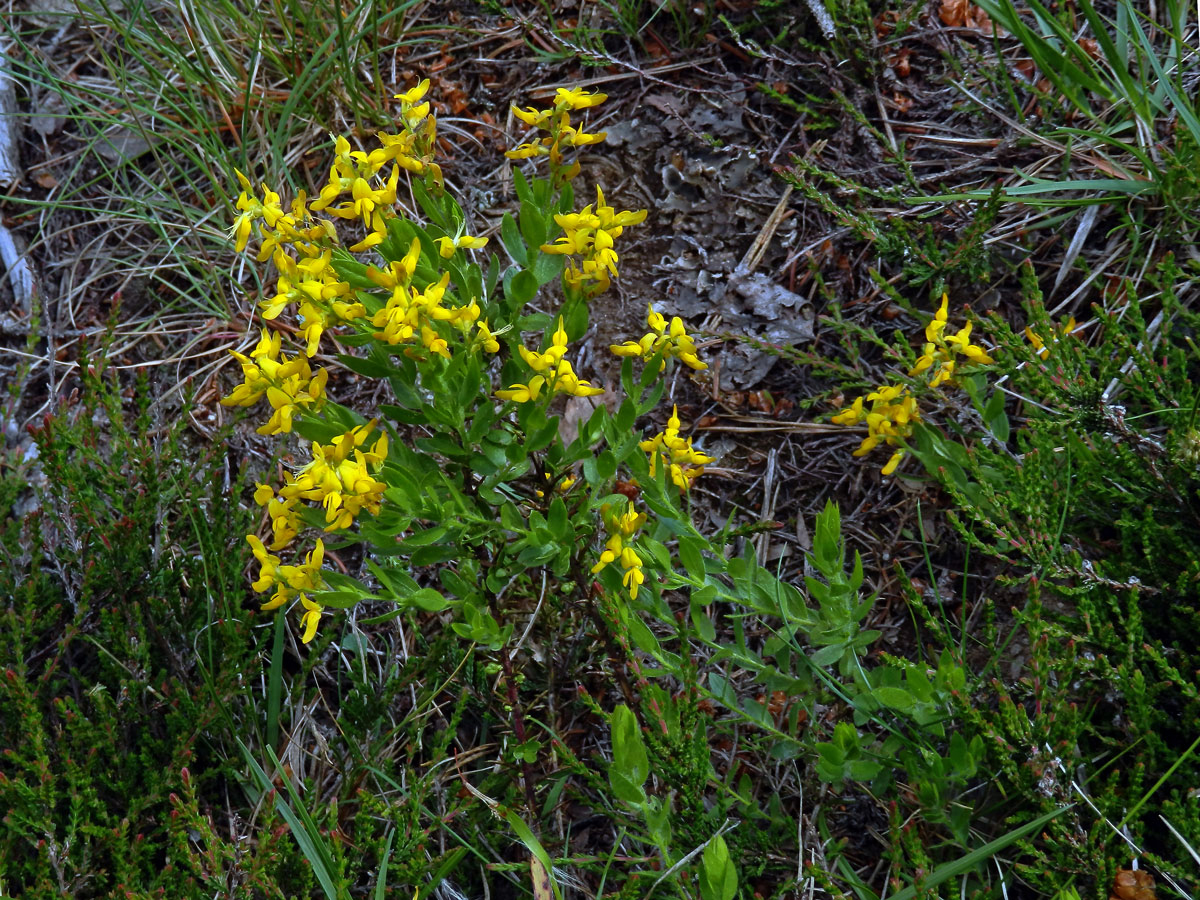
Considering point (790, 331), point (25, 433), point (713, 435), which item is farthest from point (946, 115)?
point (25, 433)

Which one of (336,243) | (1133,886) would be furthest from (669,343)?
(1133,886)

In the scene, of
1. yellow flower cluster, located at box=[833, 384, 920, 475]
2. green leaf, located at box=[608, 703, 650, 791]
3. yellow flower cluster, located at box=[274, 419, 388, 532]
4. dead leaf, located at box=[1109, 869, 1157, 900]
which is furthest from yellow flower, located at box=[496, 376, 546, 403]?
dead leaf, located at box=[1109, 869, 1157, 900]

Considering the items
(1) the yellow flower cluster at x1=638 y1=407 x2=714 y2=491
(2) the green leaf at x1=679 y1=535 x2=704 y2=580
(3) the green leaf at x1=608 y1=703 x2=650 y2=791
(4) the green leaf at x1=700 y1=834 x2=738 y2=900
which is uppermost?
(1) the yellow flower cluster at x1=638 y1=407 x2=714 y2=491

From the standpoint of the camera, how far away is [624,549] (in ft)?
6.05

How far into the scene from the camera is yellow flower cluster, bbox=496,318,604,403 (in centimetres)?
180

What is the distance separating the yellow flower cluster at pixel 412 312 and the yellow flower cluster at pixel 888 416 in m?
0.98

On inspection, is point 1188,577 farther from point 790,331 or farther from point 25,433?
point 25,433

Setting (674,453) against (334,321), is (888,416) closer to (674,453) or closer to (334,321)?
(674,453)

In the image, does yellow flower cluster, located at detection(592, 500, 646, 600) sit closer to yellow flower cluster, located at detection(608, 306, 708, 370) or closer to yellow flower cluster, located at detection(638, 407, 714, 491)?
yellow flower cluster, located at detection(638, 407, 714, 491)

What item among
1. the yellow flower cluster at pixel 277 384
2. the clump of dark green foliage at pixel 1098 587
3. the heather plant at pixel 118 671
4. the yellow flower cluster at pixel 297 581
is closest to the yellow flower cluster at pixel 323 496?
the yellow flower cluster at pixel 297 581

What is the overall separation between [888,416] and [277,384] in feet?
4.40

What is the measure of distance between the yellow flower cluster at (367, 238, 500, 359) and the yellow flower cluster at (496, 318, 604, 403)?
14 centimetres

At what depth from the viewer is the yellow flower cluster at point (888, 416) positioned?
2.23 meters

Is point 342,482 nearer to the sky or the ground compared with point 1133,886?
nearer to the sky
